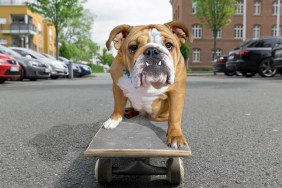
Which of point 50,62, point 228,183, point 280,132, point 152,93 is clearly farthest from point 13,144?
point 50,62

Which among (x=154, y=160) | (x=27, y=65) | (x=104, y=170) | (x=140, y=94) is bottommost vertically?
(x=154, y=160)

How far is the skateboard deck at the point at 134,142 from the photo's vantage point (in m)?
1.80

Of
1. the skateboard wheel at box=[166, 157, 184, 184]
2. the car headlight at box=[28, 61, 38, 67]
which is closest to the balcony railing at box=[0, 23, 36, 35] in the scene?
the car headlight at box=[28, 61, 38, 67]

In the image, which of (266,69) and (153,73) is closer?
(153,73)

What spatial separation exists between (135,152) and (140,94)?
0.68m

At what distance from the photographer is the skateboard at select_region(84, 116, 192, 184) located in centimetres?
180

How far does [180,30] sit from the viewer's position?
7.88 ft

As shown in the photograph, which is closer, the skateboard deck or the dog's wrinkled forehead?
the skateboard deck

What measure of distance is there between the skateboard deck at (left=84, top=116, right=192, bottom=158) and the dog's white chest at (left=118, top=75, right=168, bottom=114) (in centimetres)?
12

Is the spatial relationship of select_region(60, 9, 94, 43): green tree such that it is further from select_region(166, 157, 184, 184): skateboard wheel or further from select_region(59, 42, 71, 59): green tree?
select_region(166, 157, 184, 184): skateboard wheel

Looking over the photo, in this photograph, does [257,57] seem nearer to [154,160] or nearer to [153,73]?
[154,160]

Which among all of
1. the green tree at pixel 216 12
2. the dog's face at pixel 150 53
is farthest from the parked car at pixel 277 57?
the green tree at pixel 216 12

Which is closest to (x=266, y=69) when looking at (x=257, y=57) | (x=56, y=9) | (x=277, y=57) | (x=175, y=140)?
(x=257, y=57)

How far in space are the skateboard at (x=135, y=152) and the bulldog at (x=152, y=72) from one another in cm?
10
